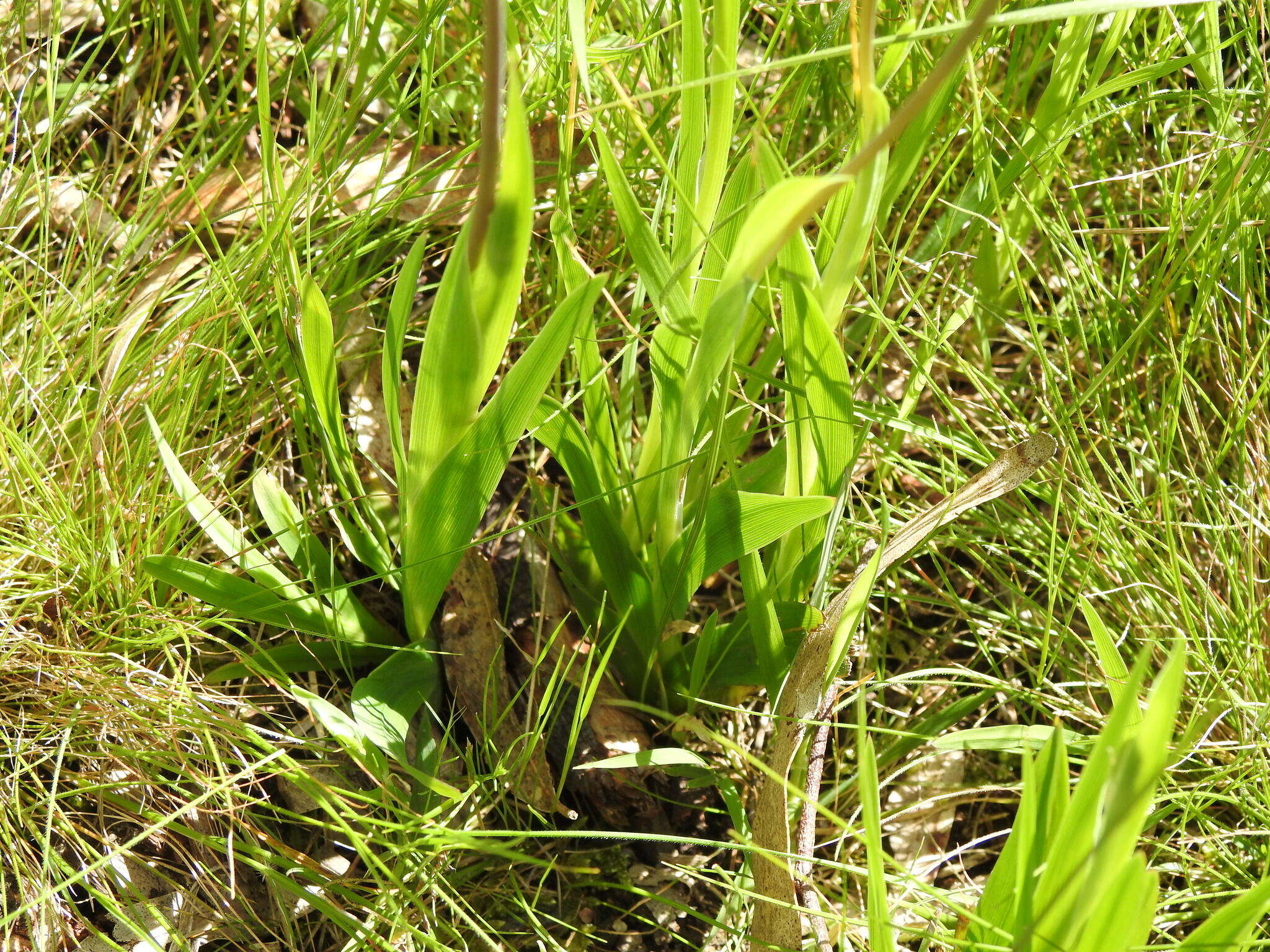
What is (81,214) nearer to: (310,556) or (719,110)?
(310,556)

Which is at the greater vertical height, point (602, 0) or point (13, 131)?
point (602, 0)

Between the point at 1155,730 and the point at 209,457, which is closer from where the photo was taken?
the point at 1155,730

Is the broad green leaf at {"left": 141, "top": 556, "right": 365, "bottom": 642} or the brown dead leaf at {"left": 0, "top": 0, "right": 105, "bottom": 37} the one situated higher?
the brown dead leaf at {"left": 0, "top": 0, "right": 105, "bottom": 37}

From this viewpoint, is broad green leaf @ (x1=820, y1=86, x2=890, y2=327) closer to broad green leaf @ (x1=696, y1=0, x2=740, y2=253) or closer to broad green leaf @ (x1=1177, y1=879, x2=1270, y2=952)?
broad green leaf @ (x1=696, y1=0, x2=740, y2=253)

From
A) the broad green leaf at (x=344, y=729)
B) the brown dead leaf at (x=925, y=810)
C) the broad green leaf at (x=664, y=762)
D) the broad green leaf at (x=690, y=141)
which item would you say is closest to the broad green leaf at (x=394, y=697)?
the broad green leaf at (x=344, y=729)

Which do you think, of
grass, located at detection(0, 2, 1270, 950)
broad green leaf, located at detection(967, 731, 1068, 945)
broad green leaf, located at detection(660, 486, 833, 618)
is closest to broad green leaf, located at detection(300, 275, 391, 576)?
grass, located at detection(0, 2, 1270, 950)

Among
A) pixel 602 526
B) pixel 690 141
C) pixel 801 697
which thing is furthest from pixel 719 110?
pixel 801 697

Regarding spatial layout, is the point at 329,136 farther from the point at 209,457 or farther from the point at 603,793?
the point at 603,793

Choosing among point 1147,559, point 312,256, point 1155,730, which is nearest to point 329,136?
point 312,256
